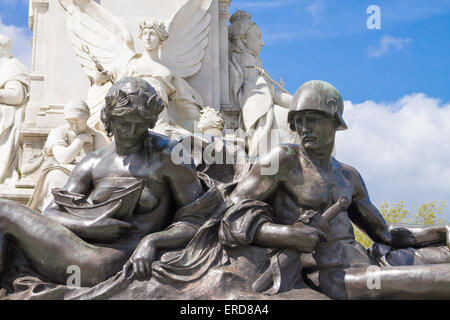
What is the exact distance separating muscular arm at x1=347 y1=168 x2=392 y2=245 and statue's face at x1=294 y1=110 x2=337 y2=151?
0.49 meters

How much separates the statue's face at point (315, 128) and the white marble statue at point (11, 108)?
7.15 metres

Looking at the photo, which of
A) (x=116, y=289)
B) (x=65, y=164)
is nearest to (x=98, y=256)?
(x=116, y=289)

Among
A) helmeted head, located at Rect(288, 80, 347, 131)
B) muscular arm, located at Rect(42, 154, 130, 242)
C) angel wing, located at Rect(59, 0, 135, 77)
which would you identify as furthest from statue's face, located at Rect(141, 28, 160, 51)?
muscular arm, located at Rect(42, 154, 130, 242)

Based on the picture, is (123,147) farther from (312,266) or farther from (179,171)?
(312,266)

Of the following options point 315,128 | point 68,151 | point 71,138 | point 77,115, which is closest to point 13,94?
point 71,138

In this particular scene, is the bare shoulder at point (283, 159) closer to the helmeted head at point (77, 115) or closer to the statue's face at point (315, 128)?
the statue's face at point (315, 128)

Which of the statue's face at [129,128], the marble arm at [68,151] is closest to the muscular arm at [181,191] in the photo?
the statue's face at [129,128]

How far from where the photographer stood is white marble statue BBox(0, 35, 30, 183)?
10797mm

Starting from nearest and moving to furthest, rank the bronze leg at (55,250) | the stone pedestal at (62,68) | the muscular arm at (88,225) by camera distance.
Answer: the bronze leg at (55,250) < the muscular arm at (88,225) < the stone pedestal at (62,68)

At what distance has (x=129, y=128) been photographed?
4734 mm

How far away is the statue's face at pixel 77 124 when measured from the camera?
9255 millimetres

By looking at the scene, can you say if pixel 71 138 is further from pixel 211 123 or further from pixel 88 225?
pixel 88 225

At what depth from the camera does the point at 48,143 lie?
9328 millimetres

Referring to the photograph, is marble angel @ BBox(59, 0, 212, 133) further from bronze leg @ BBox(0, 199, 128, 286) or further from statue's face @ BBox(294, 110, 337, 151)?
bronze leg @ BBox(0, 199, 128, 286)
